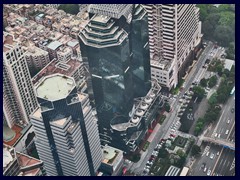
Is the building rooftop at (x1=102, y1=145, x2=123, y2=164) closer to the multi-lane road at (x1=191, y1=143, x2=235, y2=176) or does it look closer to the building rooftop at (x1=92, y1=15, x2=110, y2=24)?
the multi-lane road at (x1=191, y1=143, x2=235, y2=176)

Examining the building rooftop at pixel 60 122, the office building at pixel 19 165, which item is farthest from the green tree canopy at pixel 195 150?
the office building at pixel 19 165

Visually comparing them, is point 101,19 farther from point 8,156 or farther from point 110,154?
point 8,156

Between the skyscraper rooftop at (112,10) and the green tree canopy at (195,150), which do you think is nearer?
the skyscraper rooftop at (112,10)

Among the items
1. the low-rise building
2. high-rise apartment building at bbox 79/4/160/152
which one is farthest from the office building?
high-rise apartment building at bbox 79/4/160/152

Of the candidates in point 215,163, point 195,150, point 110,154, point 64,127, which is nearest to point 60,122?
point 64,127

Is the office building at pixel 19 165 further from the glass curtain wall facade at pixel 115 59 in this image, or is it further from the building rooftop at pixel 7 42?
the building rooftop at pixel 7 42

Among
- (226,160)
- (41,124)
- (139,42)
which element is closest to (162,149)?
(226,160)
